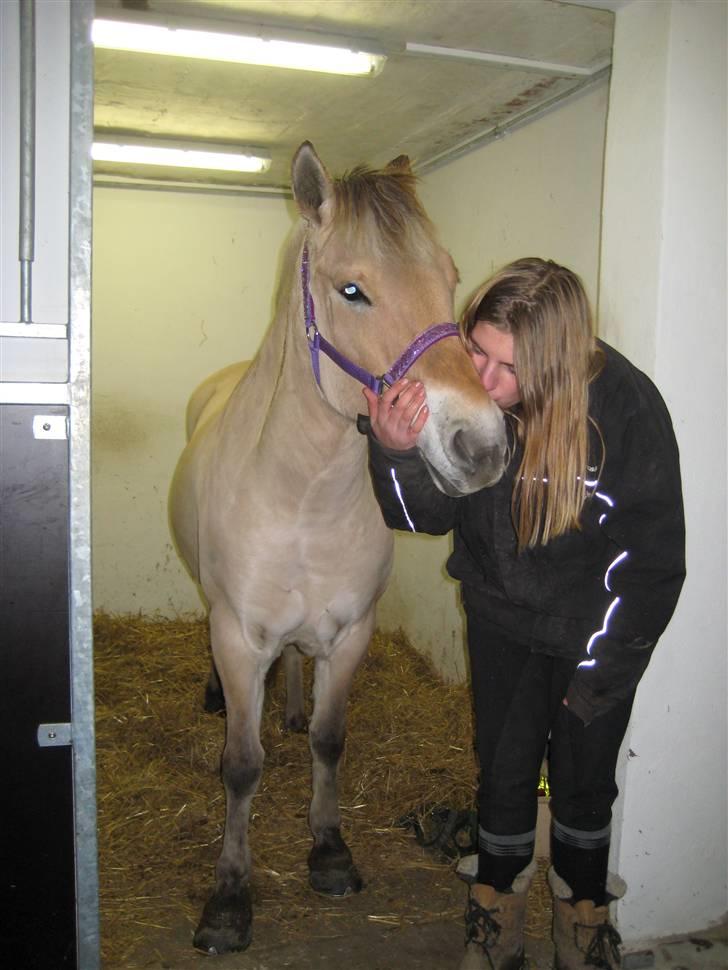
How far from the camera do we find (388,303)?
1.74m

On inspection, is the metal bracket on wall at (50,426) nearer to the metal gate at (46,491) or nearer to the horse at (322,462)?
the metal gate at (46,491)

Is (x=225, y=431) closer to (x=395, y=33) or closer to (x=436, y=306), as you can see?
(x=436, y=306)

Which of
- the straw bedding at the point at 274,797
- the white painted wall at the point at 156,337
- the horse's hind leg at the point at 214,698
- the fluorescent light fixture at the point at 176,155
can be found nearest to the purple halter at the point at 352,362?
the straw bedding at the point at 274,797

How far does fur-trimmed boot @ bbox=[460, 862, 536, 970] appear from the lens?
6.54 feet

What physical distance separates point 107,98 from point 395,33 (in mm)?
1406

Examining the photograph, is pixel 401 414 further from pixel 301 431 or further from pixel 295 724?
pixel 295 724

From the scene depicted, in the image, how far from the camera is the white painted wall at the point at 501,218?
320 centimetres

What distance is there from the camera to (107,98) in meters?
3.50

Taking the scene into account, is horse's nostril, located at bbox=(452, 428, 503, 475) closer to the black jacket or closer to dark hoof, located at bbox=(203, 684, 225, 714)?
the black jacket

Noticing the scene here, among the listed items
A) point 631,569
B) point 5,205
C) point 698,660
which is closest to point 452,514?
point 631,569

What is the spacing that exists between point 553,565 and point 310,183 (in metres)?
1.04

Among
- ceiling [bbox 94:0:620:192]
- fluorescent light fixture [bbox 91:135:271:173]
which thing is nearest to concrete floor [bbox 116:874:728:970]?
ceiling [bbox 94:0:620:192]

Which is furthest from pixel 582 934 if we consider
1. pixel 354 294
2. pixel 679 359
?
pixel 354 294

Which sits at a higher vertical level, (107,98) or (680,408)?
(107,98)
